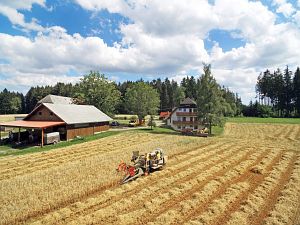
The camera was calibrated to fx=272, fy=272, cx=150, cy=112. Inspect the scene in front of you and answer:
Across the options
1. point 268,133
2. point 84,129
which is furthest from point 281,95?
point 84,129

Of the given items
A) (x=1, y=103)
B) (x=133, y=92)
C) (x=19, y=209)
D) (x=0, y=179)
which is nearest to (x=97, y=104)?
(x=133, y=92)

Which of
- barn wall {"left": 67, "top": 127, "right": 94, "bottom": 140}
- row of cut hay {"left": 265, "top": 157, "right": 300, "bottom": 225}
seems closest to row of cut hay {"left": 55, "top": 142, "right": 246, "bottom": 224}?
row of cut hay {"left": 265, "top": 157, "right": 300, "bottom": 225}

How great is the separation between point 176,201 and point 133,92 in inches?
2208

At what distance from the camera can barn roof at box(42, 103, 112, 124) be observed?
41.3 m

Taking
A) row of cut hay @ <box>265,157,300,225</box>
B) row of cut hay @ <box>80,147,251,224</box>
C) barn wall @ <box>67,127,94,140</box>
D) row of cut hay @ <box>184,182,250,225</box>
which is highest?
barn wall @ <box>67,127,94,140</box>

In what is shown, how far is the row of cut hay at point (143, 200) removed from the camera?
12.9 metres

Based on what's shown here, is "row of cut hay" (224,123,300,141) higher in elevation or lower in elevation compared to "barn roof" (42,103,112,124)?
lower

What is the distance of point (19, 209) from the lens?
1398 centimetres

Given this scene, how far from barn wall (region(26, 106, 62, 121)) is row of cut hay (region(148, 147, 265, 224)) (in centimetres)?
2811

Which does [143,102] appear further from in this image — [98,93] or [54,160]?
[54,160]

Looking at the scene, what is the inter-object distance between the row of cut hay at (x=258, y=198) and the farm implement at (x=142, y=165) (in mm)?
7803

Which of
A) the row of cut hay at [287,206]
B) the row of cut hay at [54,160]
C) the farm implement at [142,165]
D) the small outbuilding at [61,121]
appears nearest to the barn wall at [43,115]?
the small outbuilding at [61,121]

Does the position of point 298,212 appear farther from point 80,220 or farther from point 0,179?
point 0,179

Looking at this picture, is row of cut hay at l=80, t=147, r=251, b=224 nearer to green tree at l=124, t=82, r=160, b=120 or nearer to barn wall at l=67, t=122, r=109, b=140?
barn wall at l=67, t=122, r=109, b=140
